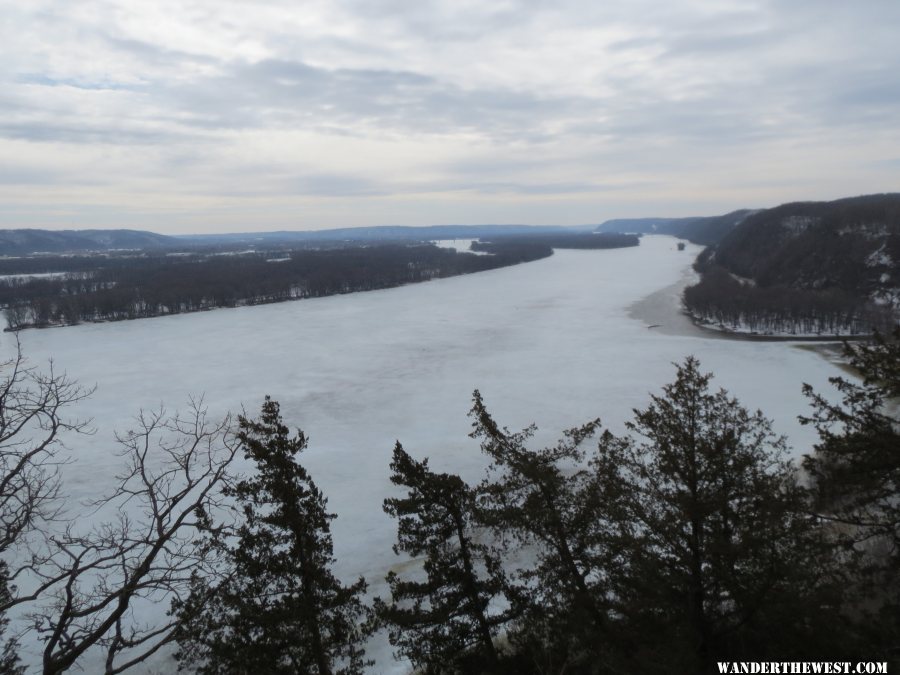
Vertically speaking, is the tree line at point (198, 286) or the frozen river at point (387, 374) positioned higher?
the tree line at point (198, 286)

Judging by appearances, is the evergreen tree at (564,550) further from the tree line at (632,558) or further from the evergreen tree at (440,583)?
the evergreen tree at (440,583)

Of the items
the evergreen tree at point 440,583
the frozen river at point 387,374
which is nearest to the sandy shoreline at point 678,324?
the frozen river at point 387,374

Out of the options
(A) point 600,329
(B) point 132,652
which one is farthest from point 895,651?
(A) point 600,329

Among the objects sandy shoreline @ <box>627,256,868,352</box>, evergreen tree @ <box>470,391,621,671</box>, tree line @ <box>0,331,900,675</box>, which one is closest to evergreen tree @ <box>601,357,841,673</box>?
tree line @ <box>0,331,900,675</box>

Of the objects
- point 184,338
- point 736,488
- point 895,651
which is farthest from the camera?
point 184,338

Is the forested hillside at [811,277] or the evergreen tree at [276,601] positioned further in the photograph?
the forested hillside at [811,277]

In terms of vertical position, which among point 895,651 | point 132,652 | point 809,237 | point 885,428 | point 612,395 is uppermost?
point 809,237

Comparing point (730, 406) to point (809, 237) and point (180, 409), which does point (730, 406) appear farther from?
point (809, 237)
